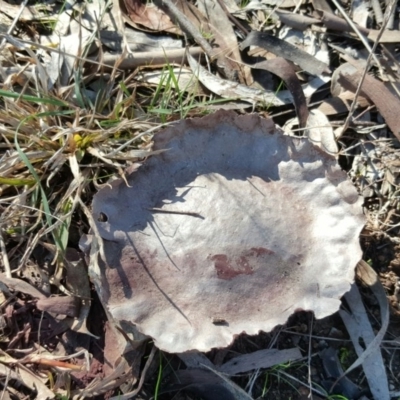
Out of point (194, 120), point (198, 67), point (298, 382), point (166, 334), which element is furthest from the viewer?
point (198, 67)

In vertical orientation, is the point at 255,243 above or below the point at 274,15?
below

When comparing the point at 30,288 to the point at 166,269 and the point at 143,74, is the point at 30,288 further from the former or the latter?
the point at 143,74

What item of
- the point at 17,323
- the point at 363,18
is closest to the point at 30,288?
the point at 17,323

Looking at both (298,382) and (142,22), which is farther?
(142,22)

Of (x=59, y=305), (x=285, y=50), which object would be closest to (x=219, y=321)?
(x=59, y=305)

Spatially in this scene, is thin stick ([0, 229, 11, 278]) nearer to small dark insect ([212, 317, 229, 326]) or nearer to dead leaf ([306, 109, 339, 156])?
small dark insect ([212, 317, 229, 326])

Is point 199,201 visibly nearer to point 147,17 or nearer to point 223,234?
point 223,234

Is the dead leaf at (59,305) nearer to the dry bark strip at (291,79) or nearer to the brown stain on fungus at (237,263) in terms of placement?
the brown stain on fungus at (237,263)
